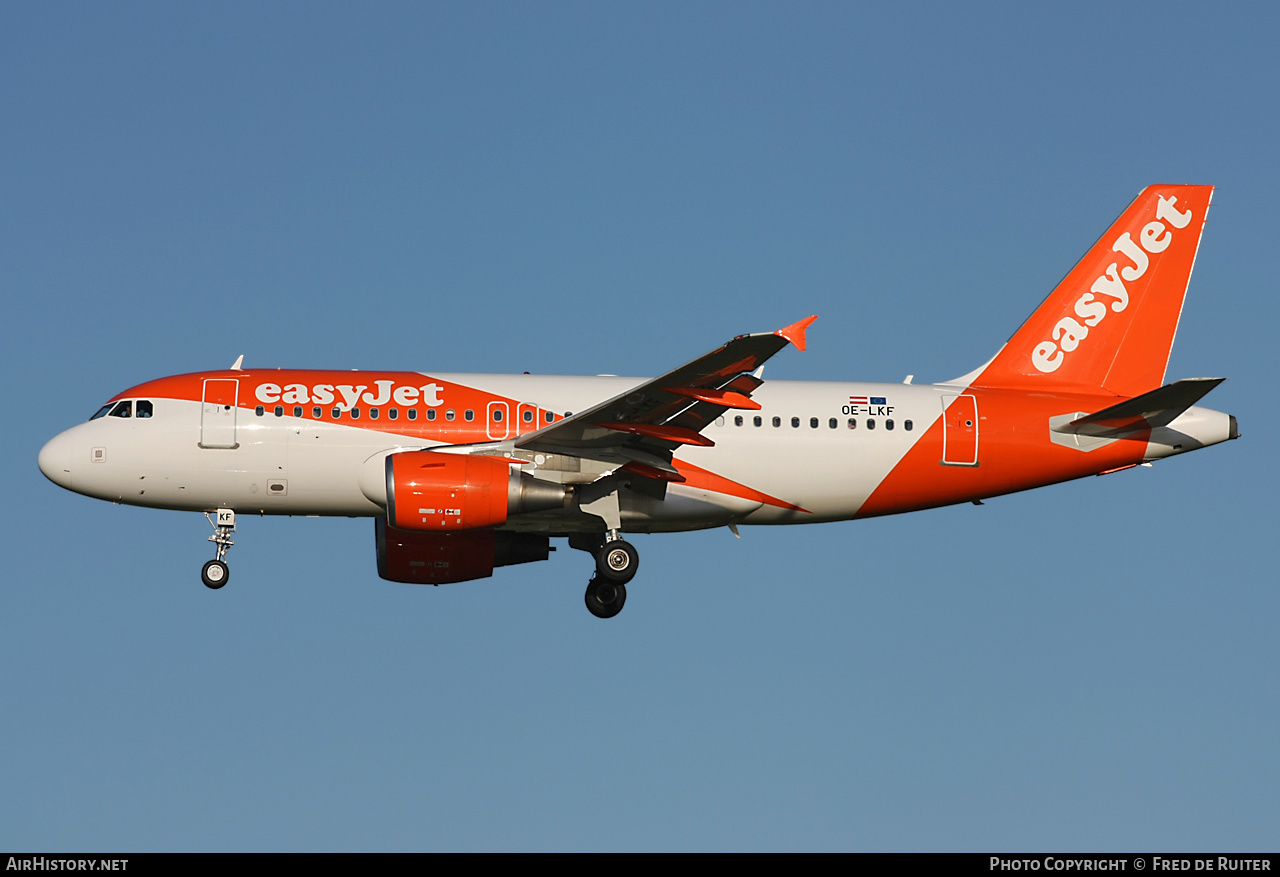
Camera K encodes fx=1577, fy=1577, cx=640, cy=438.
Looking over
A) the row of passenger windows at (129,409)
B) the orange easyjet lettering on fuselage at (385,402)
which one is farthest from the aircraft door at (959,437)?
the row of passenger windows at (129,409)

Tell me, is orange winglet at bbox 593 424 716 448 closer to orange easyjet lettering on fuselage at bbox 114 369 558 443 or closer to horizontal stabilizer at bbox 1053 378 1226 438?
orange easyjet lettering on fuselage at bbox 114 369 558 443

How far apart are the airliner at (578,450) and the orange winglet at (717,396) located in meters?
0.97

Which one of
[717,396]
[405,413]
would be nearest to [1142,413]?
[717,396]

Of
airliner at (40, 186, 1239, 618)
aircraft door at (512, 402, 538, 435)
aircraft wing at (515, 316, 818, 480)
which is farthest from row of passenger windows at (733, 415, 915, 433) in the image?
aircraft door at (512, 402, 538, 435)

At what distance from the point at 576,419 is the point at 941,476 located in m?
8.34

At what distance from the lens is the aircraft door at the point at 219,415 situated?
31578 millimetres

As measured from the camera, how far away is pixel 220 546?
3238 cm

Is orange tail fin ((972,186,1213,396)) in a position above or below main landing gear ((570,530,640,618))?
above

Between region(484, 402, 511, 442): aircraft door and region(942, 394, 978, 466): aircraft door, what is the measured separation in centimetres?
911

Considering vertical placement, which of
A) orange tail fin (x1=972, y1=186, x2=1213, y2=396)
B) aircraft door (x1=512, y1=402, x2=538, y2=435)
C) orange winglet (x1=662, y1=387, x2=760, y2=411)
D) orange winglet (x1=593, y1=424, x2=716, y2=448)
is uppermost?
orange tail fin (x1=972, y1=186, x2=1213, y2=396)

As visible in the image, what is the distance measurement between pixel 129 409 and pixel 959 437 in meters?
17.2

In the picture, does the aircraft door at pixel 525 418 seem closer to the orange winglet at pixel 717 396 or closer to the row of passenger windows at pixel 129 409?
the orange winglet at pixel 717 396

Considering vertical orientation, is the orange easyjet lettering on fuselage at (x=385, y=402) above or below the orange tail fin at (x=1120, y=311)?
below

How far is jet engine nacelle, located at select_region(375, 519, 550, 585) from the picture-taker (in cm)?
3378
